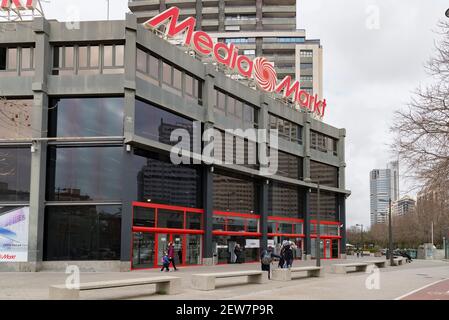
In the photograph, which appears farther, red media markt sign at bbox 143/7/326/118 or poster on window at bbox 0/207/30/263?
red media markt sign at bbox 143/7/326/118

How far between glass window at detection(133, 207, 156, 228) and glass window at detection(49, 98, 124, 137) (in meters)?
4.24

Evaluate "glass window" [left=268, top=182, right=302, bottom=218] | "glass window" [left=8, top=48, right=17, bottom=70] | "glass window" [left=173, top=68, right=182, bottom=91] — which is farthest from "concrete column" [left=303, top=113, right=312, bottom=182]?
"glass window" [left=8, top=48, right=17, bottom=70]

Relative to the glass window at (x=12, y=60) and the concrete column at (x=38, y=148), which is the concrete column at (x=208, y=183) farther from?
the glass window at (x=12, y=60)

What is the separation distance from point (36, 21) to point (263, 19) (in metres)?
69.5

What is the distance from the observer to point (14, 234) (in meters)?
28.8

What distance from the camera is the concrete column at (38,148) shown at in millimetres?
28281

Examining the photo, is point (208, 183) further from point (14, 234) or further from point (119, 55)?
point (14, 234)

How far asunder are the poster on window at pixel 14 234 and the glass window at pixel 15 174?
28.5 inches

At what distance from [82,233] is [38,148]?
487 cm

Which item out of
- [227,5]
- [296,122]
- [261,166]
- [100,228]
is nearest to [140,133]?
[100,228]

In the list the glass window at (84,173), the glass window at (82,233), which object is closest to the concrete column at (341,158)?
the glass window at (84,173)

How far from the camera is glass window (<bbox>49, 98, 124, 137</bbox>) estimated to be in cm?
2966

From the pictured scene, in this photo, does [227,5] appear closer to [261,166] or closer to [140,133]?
[261,166]

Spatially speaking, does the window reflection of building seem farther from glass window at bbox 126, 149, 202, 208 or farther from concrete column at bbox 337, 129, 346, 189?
concrete column at bbox 337, 129, 346, 189
